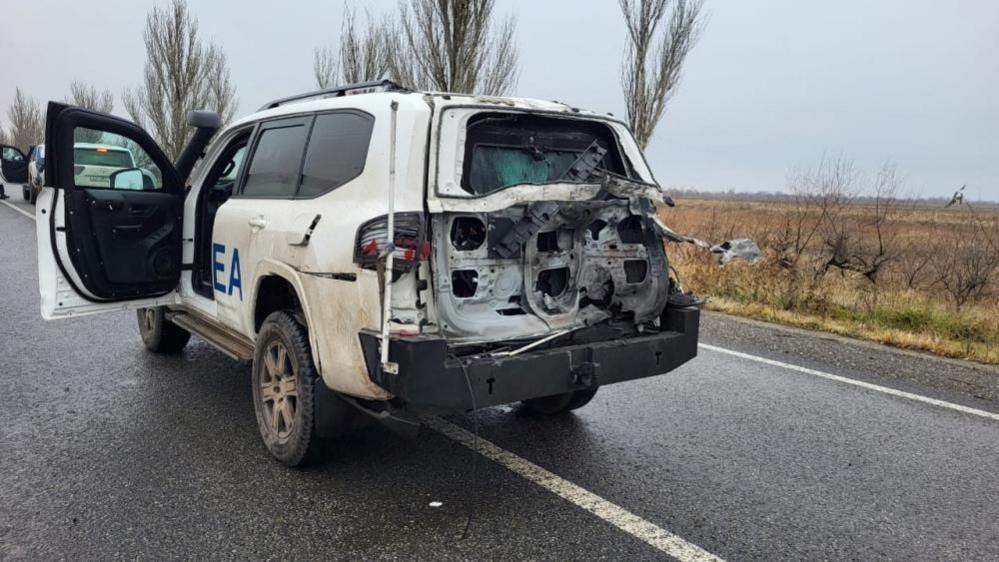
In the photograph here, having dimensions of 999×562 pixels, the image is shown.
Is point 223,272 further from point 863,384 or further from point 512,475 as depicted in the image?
point 863,384

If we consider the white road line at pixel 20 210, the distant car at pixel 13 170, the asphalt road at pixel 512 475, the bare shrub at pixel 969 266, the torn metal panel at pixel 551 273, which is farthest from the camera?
the white road line at pixel 20 210

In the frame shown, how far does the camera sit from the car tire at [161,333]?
18.6ft

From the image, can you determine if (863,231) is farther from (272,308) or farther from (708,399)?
(272,308)

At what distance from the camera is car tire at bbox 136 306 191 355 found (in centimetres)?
568

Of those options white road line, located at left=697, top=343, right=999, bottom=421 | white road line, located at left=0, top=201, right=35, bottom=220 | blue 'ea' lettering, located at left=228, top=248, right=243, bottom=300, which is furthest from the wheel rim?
white road line, located at left=0, top=201, right=35, bottom=220

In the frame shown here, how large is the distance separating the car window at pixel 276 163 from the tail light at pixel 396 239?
99 centimetres

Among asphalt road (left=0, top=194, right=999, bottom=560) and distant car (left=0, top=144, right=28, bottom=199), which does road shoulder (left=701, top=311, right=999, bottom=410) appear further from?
distant car (left=0, top=144, right=28, bottom=199)

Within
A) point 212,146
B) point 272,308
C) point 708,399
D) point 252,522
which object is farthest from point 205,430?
point 708,399

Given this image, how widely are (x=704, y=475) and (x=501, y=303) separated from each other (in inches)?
57.7

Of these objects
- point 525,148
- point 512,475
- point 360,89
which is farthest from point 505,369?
point 360,89

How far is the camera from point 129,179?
503 centimetres

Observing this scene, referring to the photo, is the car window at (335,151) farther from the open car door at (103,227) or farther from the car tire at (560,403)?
the car tire at (560,403)

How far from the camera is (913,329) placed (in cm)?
773

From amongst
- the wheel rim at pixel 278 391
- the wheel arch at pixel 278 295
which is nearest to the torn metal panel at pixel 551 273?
the wheel arch at pixel 278 295
